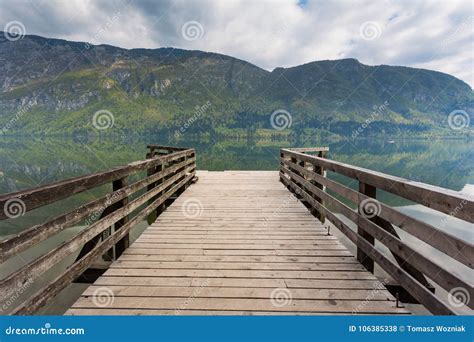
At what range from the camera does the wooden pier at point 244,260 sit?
96.5 inches

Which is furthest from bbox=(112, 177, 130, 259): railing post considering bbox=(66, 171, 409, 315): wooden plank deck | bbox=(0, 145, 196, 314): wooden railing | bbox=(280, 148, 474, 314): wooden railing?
bbox=(280, 148, 474, 314): wooden railing

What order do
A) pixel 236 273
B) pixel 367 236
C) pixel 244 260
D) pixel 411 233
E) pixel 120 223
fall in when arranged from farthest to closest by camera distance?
1. pixel 120 223
2. pixel 244 260
3. pixel 367 236
4. pixel 236 273
5. pixel 411 233

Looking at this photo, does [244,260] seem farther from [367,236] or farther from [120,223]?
[120,223]

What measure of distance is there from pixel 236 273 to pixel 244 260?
44cm

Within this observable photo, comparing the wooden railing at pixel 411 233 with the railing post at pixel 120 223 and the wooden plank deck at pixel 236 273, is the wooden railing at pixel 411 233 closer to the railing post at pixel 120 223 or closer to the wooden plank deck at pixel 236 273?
the wooden plank deck at pixel 236 273

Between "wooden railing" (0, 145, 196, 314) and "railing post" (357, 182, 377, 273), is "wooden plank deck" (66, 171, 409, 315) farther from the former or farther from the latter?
"wooden railing" (0, 145, 196, 314)

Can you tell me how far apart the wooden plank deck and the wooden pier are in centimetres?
1

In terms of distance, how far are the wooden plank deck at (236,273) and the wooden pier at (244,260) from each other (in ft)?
0.05

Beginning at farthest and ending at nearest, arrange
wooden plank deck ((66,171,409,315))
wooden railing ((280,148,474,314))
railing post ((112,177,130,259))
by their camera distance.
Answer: railing post ((112,177,130,259)), wooden plank deck ((66,171,409,315)), wooden railing ((280,148,474,314))

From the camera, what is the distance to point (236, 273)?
370 cm

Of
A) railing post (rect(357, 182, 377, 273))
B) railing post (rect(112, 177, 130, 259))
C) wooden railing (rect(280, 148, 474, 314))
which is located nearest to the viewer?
wooden railing (rect(280, 148, 474, 314))

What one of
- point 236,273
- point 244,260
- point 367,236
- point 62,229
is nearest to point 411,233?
point 367,236

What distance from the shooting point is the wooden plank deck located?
9.67 ft

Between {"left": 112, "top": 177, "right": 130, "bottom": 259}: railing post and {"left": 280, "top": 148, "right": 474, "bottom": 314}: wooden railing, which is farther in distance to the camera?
{"left": 112, "top": 177, "right": 130, "bottom": 259}: railing post
